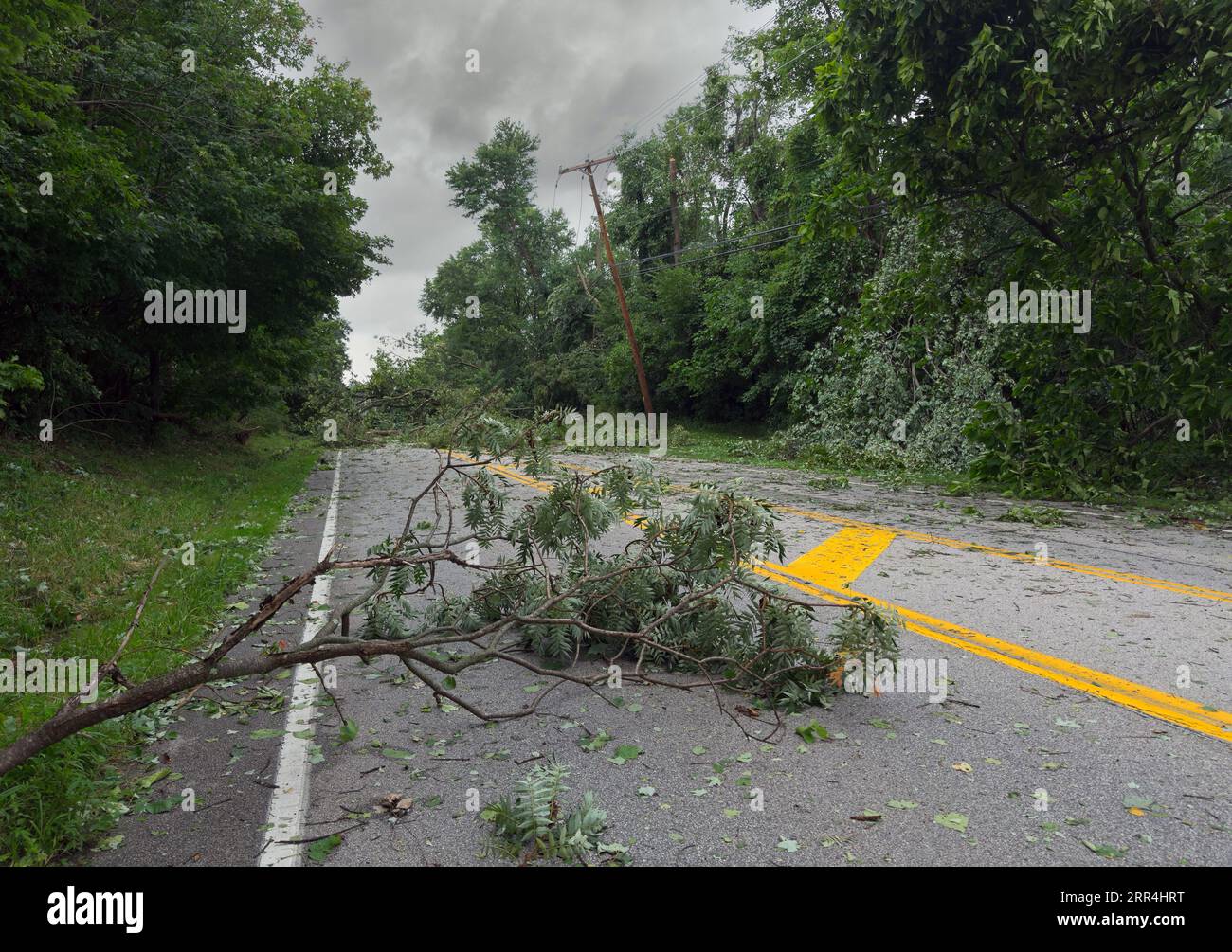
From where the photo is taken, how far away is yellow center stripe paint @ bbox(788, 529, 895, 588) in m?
6.54

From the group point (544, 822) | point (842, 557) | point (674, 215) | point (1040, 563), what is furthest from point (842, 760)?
point (674, 215)

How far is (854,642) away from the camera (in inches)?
155

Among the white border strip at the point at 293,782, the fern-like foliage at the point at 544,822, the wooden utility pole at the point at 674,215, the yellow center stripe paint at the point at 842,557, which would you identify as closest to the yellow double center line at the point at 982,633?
the yellow center stripe paint at the point at 842,557

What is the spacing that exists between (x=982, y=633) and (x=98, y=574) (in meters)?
6.89

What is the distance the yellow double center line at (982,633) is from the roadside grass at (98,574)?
2575 millimetres

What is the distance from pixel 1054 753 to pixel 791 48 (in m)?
24.2

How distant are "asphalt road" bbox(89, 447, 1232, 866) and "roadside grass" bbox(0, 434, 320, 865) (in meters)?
0.27

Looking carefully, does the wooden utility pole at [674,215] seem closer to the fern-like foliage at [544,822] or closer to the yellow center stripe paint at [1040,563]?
the yellow center stripe paint at [1040,563]

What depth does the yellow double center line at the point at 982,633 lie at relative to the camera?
12.3ft

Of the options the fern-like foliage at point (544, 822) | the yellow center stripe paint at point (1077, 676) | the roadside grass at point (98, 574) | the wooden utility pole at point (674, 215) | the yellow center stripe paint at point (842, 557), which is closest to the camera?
the fern-like foliage at point (544, 822)

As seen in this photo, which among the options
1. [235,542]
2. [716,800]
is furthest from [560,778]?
[235,542]

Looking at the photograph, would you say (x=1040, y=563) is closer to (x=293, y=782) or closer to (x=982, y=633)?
(x=982, y=633)

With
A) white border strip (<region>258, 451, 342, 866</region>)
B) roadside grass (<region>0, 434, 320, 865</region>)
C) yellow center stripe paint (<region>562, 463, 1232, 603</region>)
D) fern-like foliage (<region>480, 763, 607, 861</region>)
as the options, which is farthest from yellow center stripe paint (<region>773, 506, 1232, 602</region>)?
roadside grass (<region>0, 434, 320, 865</region>)
